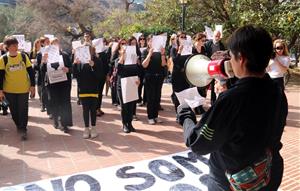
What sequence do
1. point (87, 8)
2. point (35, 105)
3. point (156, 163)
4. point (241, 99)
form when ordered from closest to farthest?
point (241, 99) → point (156, 163) → point (35, 105) → point (87, 8)

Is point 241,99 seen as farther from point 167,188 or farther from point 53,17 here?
point 53,17

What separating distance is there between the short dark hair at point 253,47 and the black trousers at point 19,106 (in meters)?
5.61

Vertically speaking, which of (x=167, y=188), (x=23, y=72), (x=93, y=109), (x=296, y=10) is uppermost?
(x=296, y=10)

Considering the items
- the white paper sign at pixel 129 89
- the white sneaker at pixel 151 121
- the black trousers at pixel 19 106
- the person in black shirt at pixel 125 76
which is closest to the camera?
the black trousers at pixel 19 106

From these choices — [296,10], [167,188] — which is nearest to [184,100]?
[167,188]

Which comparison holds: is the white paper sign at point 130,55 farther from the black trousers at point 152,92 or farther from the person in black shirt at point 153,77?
the black trousers at point 152,92

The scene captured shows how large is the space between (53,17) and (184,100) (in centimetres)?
3457

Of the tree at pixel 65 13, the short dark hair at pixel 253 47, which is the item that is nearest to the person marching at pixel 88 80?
the short dark hair at pixel 253 47

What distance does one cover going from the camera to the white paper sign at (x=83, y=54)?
6.52m

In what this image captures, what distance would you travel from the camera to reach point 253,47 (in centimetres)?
194

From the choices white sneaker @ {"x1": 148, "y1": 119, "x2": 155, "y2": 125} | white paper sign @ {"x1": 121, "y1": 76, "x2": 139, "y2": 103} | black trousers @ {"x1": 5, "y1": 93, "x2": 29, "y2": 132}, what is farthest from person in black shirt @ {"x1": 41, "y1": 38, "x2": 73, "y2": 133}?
white sneaker @ {"x1": 148, "y1": 119, "x2": 155, "y2": 125}

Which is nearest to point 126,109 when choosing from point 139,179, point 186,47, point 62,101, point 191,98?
point 62,101

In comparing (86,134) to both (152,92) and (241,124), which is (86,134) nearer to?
(152,92)

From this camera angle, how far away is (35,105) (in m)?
10.2
